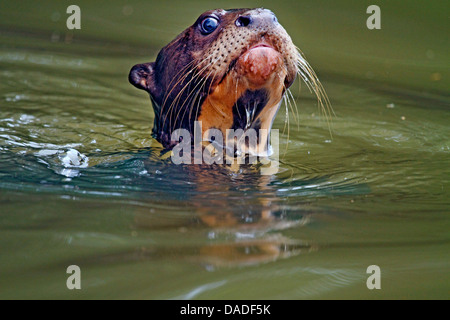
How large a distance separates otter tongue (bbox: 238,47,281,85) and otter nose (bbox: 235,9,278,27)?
14 cm

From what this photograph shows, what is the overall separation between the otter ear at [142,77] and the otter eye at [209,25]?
0.65 metres

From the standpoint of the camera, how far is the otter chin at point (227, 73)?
3713 millimetres

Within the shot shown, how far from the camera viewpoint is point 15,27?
7934mm

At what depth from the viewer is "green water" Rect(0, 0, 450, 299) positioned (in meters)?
2.53

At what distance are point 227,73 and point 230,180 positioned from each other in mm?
576
